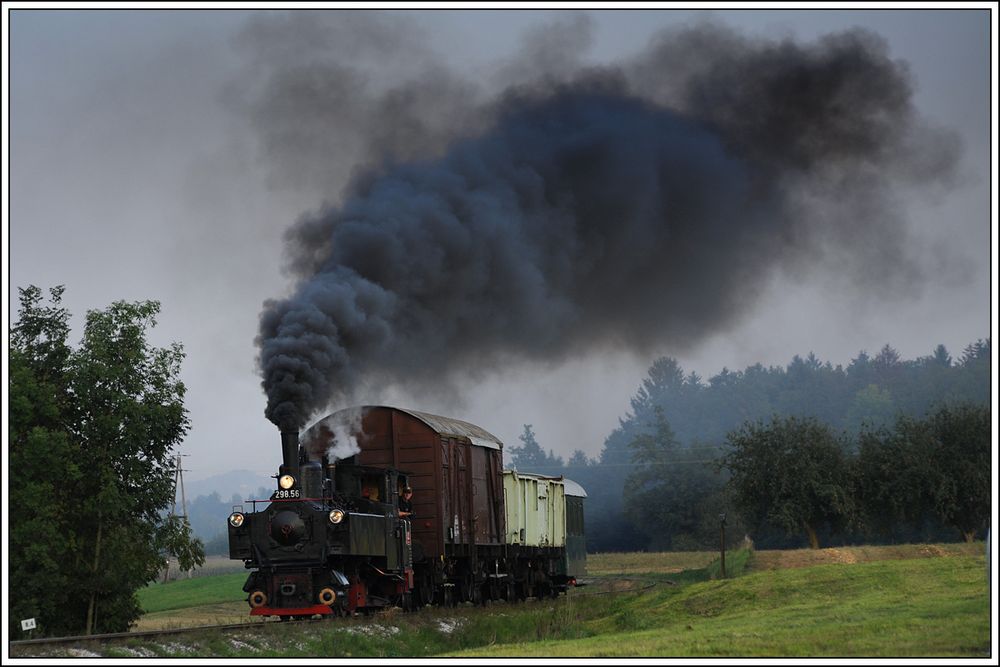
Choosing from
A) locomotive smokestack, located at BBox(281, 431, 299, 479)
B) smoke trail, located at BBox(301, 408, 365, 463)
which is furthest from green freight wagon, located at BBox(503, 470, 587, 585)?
locomotive smokestack, located at BBox(281, 431, 299, 479)

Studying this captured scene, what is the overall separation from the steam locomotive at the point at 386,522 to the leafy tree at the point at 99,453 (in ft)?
14.9

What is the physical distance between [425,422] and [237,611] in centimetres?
2212

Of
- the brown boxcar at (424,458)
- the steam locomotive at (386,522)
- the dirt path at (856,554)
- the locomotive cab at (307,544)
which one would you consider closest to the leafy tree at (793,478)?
the dirt path at (856,554)

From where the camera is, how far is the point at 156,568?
2728 cm

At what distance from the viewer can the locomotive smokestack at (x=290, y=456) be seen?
21188 millimetres

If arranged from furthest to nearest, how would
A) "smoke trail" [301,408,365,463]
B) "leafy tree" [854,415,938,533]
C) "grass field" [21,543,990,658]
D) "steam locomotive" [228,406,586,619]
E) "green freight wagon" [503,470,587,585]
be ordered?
"leafy tree" [854,415,938,533]
"green freight wagon" [503,470,587,585]
"smoke trail" [301,408,365,463]
"steam locomotive" [228,406,586,619]
"grass field" [21,543,990,658]

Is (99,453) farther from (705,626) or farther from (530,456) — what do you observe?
(530,456)

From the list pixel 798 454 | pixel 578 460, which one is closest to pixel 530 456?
pixel 578 460

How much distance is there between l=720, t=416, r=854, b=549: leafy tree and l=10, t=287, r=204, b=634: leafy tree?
2735 centimetres

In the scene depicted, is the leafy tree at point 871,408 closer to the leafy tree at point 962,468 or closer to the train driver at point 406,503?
the leafy tree at point 962,468

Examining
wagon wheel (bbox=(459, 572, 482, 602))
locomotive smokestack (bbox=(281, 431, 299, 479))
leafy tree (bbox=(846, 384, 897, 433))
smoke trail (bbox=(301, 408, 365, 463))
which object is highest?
leafy tree (bbox=(846, 384, 897, 433))

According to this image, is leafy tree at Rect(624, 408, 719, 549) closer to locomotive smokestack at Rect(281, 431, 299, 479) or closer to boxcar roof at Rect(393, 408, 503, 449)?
boxcar roof at Rect(393, 408, 503, 449)

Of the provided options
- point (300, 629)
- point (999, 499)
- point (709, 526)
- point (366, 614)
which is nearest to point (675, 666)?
point (999, 499)

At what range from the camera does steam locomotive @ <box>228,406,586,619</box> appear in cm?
2094
